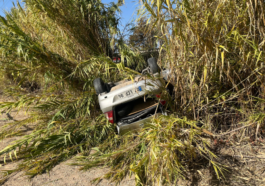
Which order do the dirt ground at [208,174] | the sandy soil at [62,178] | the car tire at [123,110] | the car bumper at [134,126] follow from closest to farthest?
the dirt ground at [208,174], the sandy soil at [62,178], the car bumper at [134,126], the car tire at [123,110]

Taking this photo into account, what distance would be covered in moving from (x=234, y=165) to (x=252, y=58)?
104cm

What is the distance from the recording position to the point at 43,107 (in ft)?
10.8

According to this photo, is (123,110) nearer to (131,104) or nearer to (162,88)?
(131,104)

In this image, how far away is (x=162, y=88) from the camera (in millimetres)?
2135

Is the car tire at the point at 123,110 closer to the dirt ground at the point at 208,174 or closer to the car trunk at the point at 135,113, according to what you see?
the car trunk at the point at 135,113

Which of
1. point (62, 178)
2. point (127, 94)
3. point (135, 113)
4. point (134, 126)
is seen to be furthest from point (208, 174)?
point (62, 178)

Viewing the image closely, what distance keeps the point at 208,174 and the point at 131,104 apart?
4.05ft

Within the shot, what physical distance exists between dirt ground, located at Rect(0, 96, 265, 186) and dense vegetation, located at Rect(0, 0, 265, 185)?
0.08 metres

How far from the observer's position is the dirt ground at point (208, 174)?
1725 mm

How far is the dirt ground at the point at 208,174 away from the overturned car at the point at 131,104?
61 cm

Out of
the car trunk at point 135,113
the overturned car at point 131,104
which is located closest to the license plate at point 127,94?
the overturned car at point 131,104

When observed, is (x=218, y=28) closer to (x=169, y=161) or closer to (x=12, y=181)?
(x=169, y=161)

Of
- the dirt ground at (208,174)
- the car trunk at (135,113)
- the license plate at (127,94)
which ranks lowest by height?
the dirt ground at (208,174)

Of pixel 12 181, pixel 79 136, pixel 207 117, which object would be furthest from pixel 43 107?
pixel 207 117
